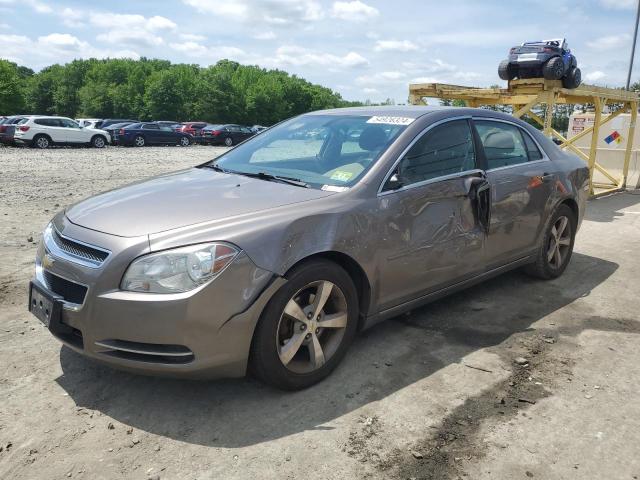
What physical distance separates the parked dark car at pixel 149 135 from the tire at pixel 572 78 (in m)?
25.8

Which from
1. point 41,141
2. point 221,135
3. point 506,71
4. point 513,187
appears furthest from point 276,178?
point 221,135

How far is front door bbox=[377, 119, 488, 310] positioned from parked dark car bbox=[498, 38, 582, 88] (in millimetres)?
5586

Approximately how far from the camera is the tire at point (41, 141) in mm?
24891

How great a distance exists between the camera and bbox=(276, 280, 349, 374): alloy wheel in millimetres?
3082

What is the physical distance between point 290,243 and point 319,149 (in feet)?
4.10

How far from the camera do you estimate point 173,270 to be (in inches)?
107

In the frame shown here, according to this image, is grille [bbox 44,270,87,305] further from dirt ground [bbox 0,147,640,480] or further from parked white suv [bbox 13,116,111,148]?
parked white suv [bbox 13,116,111,148]

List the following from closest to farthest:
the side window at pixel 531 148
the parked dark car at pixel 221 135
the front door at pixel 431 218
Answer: the front door at pixel 431 218, the side window at pixel 531 148, the parked dark car at pixel 221 135

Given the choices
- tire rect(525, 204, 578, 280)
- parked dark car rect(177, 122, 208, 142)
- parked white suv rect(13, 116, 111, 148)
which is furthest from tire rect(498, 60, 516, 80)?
parked dark car rect(177, 122, 208, 142)

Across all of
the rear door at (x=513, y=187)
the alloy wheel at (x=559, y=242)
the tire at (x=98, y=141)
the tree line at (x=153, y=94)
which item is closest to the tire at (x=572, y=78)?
the alloy wheel at (x=559, y=242)

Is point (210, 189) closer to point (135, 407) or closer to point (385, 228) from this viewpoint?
point (385, 228)

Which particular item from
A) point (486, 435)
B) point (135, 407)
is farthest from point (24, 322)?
point (486, 435)

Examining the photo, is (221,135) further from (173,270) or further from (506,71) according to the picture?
(173,270)

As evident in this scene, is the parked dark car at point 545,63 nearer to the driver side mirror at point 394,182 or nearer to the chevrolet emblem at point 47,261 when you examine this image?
the driver side mirror at point 394,182
